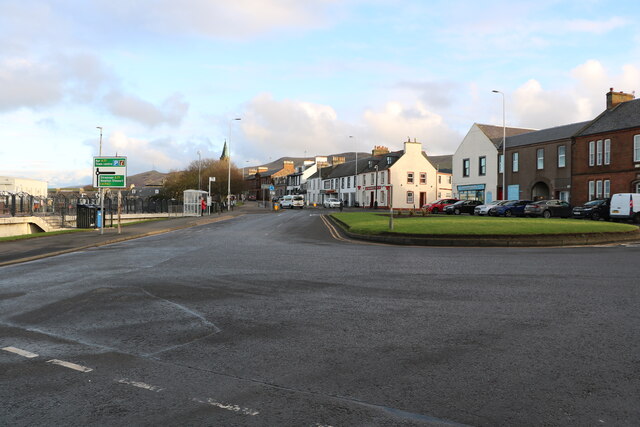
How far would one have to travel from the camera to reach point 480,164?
190 feet

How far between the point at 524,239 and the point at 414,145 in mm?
60214

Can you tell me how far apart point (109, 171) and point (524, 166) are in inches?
1633

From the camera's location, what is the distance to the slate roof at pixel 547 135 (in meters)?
46.3

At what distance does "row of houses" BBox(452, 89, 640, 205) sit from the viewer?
40219mm

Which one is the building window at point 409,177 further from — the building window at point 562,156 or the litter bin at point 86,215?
the litter bin at point 86,215

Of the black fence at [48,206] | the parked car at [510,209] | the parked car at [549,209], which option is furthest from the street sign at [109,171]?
the parked car at [549,209]

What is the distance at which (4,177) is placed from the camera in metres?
61.2

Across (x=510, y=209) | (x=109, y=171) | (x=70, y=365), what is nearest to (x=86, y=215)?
(x=109, y=171)

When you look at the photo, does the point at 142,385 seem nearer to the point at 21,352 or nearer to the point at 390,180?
the point at 21,352

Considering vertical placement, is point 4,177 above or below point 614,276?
above

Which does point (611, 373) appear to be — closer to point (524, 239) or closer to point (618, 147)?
point (524, 239)

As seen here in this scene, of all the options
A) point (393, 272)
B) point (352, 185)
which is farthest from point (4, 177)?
point (393, 272)

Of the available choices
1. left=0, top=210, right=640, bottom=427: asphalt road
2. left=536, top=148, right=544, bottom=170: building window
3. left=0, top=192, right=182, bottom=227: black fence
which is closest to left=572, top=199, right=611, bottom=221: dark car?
left=536, top=148, right=544, bottom=170: building window

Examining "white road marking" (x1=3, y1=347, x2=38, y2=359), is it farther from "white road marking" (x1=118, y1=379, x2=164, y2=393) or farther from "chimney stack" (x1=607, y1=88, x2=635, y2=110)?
"chimney stack" (x1=607, y1=88, x2=635, y2=110)
